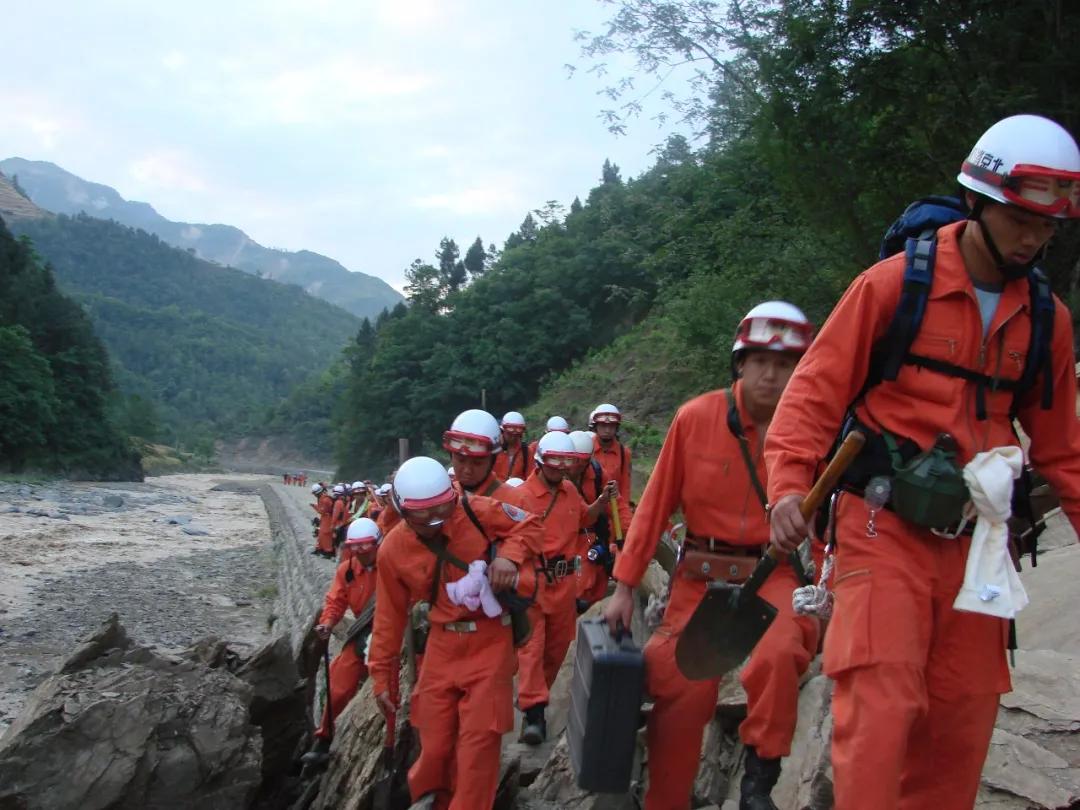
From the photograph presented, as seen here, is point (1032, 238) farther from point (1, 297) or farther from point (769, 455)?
point (1, 297)

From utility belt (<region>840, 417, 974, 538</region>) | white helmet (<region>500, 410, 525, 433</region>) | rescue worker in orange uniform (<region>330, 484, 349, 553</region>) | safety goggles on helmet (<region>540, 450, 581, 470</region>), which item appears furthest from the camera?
rescue worker in orange uniform (<region>330, 484, 349, 553</region>)

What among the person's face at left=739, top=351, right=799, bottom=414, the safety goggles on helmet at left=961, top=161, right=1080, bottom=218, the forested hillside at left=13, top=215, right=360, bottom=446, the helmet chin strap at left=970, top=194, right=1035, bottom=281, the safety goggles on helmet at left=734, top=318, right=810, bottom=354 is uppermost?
the safety goggles on helmet at left=961, top=161, right=1080, bottom=218

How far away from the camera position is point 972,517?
2.63m

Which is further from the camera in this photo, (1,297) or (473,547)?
(1,297)

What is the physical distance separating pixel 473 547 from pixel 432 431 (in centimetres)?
3843

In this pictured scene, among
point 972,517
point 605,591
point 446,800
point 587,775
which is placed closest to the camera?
point 972,517

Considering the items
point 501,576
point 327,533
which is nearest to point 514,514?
point 501,576

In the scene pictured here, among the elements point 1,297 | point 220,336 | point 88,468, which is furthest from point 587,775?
point 220,336

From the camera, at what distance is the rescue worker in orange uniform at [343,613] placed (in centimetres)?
759

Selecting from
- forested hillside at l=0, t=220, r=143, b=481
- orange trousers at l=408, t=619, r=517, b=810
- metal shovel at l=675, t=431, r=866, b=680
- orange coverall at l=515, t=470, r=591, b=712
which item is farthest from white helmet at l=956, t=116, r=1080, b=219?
forested hillside at l=0, t=220, r=143, b=481

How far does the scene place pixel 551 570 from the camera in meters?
7.59

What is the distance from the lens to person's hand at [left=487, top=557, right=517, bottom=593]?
5.05 m

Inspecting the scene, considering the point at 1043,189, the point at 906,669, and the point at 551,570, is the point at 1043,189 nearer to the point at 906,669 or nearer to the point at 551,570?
the point at 906,669

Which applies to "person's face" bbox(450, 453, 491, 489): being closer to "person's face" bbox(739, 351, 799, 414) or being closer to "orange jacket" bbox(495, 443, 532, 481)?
"person's face" bbox(739, 351, 799, 414)
